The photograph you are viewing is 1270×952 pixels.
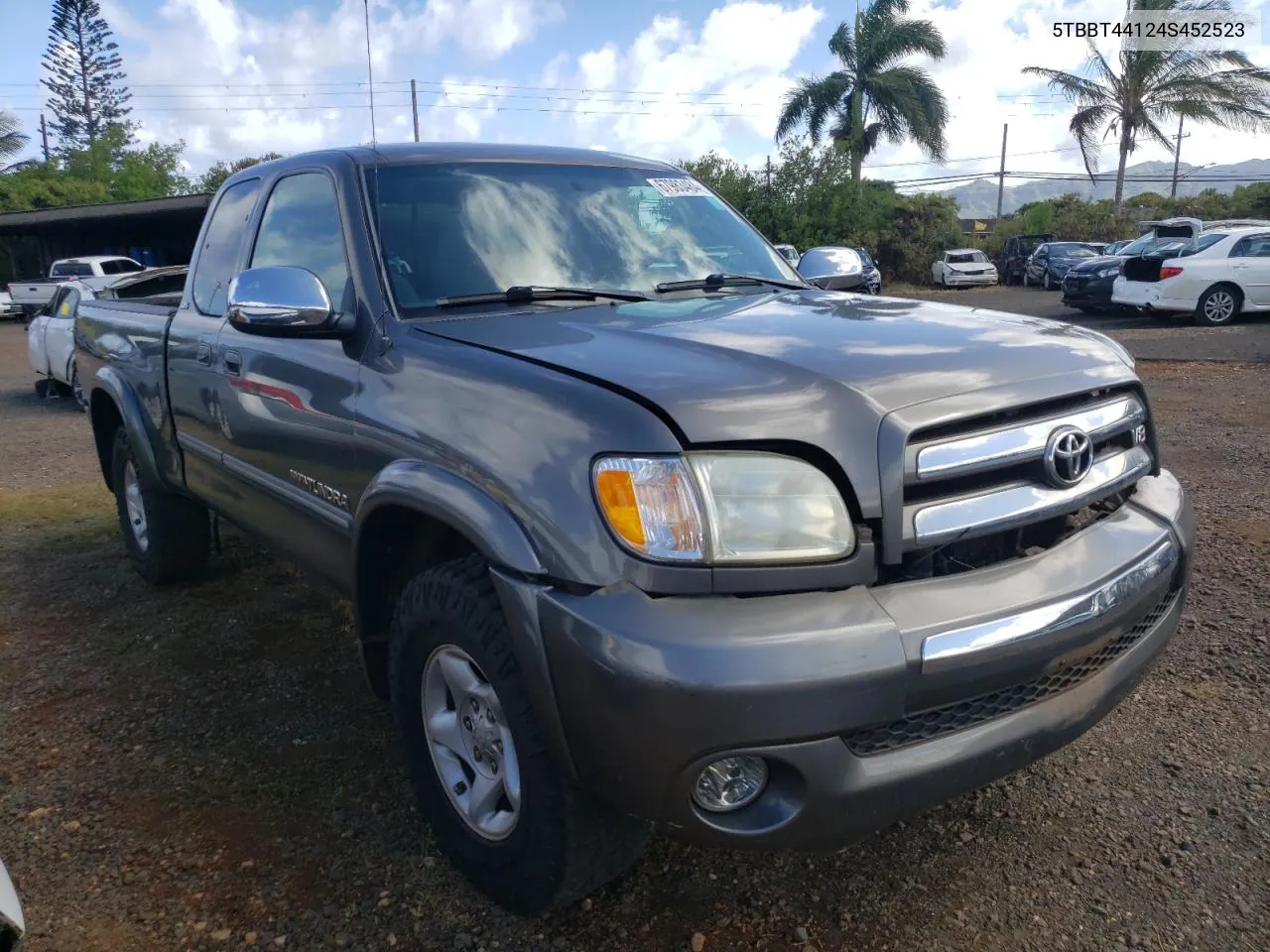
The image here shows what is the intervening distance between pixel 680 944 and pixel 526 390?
4.33ft

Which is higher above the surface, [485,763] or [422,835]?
[485,763]

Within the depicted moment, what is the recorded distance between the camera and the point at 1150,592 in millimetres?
2312

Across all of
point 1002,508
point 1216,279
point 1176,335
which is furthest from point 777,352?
point 1216,279

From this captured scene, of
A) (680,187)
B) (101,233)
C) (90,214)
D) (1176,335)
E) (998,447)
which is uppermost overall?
(90,214)

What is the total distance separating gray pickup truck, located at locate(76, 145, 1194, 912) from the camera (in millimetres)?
1882

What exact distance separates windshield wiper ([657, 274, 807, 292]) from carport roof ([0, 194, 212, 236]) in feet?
77.6

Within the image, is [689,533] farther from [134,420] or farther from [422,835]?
[134,420]

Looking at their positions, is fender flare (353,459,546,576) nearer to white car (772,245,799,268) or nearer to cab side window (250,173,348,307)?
cab side window (250,173,348,307)

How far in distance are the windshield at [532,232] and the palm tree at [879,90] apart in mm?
33457

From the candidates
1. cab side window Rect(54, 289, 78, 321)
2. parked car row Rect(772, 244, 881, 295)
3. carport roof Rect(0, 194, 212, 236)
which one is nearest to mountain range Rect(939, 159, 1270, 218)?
carport roof Rect(0, 194, 212, 236)

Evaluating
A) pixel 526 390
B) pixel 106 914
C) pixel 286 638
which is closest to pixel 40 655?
pixel 286 638

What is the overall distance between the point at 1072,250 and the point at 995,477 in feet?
94.5

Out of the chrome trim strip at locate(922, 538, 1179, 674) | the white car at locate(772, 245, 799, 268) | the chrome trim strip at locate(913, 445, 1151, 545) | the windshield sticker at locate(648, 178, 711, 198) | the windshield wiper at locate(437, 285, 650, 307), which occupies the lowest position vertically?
the chrome trim strip at locate(922, 538, 1179, 674)

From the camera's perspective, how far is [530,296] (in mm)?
2883
